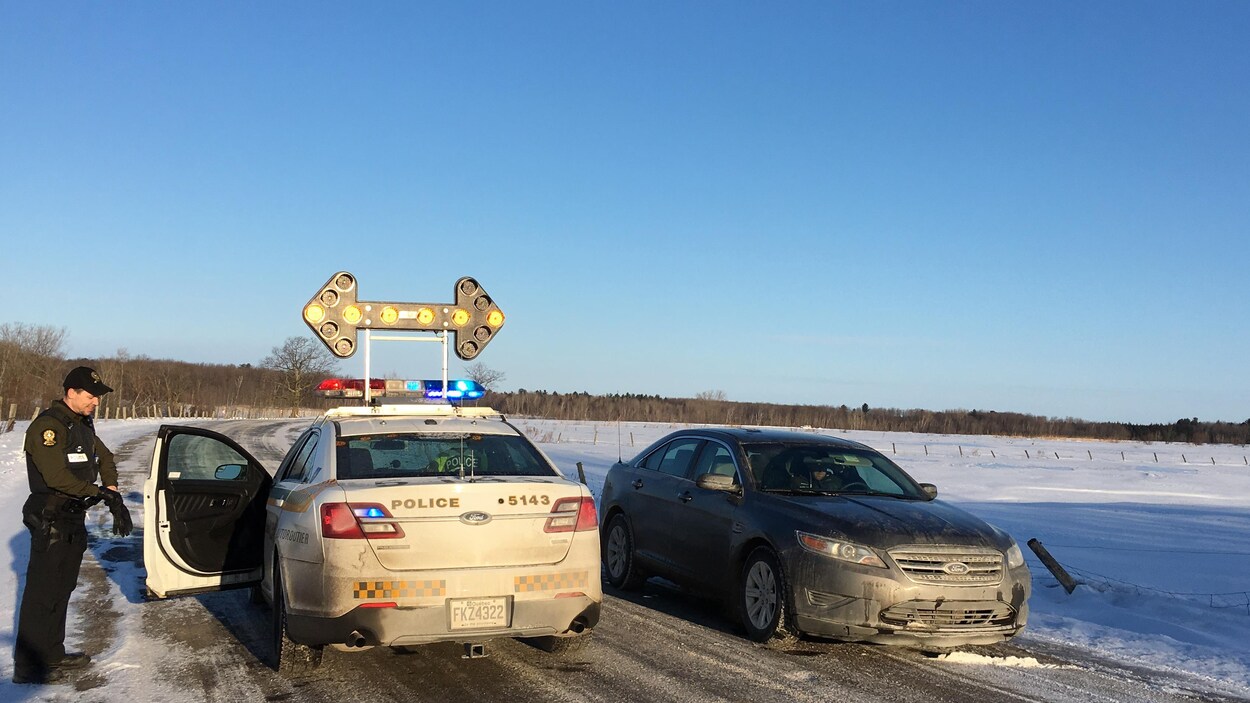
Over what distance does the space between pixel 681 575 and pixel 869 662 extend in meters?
2.15

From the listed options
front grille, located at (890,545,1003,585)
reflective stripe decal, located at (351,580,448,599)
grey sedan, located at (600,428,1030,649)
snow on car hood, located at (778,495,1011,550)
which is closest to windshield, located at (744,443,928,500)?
grey sedan, located at (600,428,1030,649)

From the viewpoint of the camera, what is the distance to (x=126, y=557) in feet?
34.6

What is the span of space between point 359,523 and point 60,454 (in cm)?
196

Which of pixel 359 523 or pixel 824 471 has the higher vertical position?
pixel 824 471

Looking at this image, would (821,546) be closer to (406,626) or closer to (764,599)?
(764,599)

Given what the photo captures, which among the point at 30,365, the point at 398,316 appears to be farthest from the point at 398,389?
the point at 30,365

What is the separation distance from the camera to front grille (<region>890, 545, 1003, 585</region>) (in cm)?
684

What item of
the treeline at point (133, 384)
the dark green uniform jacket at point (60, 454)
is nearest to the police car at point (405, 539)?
the dark green uniform jacket at point (60, 454)

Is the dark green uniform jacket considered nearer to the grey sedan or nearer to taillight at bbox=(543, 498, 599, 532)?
taillight at bbox=(543, 498, 599, 532)

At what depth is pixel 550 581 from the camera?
19.7ft

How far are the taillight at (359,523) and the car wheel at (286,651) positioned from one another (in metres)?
0.68

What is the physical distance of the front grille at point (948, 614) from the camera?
6.75m

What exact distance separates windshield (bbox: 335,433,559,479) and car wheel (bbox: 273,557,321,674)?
34.2 inches

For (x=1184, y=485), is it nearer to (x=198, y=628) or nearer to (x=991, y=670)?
(x=991, y=670)
